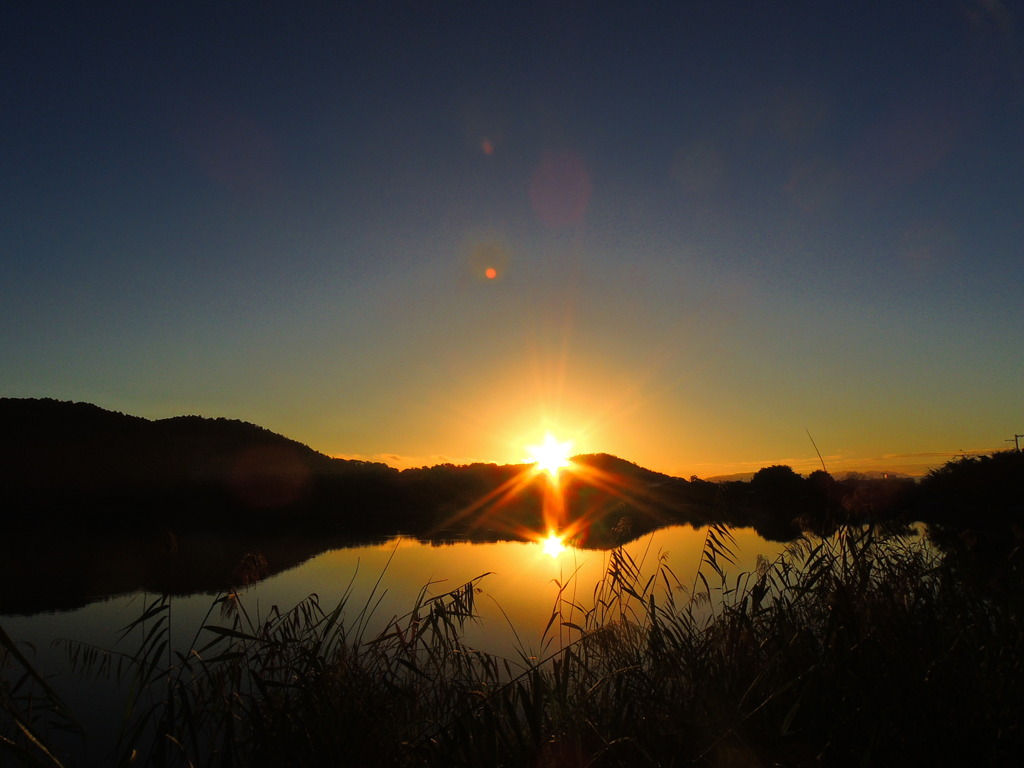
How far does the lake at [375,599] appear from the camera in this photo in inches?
434

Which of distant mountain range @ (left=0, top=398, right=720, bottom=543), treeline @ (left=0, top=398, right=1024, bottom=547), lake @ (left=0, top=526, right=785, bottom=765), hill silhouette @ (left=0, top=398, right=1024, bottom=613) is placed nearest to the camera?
lake @ (left=0, top=526, right=785, bottom=765)

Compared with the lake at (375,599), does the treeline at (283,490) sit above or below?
above

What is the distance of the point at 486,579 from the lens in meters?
22.1

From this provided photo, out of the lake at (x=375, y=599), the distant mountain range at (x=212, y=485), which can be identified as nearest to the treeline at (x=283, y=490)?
the distant mountain range at (x=212, y=485)

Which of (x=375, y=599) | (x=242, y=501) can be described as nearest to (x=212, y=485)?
(x=242, y=501)

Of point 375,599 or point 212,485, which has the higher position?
point 212,485

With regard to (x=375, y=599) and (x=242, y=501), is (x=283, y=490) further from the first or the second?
(x=375, y=599)

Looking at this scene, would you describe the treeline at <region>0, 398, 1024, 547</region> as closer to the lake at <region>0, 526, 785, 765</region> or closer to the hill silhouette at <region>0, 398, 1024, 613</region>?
the hill silhouette at <region>0, 398, 1024, 613</region>

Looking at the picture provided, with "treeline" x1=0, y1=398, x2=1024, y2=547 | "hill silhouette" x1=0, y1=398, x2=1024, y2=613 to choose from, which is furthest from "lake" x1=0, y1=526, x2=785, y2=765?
"treeline" x1=0, y1=398, x2=1024, y2=547

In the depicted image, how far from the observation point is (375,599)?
18953 millimetres

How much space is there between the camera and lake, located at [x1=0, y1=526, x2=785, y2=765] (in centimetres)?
1103

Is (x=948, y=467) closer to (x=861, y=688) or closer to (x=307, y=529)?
(x=307, y=529)

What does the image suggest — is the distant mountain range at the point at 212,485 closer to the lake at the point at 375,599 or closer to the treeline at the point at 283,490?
the treeline at the point at 283,490

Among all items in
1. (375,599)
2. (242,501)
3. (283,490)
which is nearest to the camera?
(375,599)
